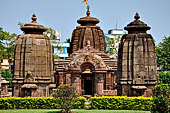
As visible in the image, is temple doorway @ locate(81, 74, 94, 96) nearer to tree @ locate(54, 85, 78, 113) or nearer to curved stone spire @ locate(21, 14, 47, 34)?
curved stone spire @ locate(21, 14, 47, 34)

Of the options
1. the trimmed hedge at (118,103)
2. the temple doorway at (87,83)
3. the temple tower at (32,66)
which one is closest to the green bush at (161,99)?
the trimmed hedge at (118,103)

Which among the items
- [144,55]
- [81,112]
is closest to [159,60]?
[144,55]

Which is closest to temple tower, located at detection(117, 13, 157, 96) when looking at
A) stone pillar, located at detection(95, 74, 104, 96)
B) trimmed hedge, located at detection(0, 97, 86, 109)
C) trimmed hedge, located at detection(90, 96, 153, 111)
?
trimmed hedge, located at detection(90, 96, 153, 111)

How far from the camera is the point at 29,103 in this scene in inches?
680

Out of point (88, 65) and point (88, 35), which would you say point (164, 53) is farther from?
point (88, 65)

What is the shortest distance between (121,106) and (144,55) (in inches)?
145

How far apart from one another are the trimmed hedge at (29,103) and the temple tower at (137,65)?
3.29 m

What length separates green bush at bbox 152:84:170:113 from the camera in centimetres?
1122

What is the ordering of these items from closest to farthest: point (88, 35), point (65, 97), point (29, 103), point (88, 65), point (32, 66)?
point (65, 97) → point (29, 103) → point (32, 66) → point (88, 65) → point (88, 35)

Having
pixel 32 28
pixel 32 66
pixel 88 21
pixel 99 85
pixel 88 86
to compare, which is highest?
pixel 88 21

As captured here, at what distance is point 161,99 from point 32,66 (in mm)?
9458

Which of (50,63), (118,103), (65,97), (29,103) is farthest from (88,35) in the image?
(65,97)

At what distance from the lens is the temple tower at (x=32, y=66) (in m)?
18.2

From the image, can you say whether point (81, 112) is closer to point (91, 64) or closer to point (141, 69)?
point (141, 69)
